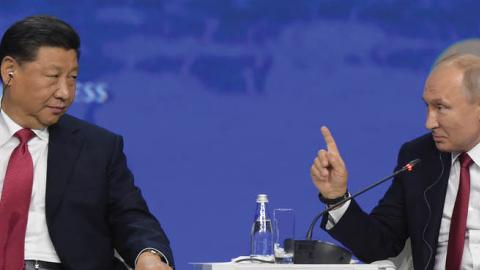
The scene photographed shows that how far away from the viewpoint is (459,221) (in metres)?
2.99

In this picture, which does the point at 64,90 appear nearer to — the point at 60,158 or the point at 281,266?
the point at 60,158

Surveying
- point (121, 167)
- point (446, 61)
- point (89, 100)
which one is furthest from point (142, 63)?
point (446, 61)

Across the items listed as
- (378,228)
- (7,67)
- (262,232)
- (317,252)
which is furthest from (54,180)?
(378,228)

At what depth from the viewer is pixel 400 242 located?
3.16 metres

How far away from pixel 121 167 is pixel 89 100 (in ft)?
3.42

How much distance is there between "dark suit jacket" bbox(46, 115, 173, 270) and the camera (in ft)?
9.21

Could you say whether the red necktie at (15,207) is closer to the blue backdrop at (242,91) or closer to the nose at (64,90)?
the nose at (64,90)

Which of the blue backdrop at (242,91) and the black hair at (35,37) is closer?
the black hair at (35,37)

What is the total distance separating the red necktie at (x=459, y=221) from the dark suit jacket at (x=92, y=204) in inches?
34.5

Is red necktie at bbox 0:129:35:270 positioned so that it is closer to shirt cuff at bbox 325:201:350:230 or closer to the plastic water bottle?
the plastic water bottle

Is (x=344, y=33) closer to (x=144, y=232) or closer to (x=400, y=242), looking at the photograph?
(x=400, y=242)

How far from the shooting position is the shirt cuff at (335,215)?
299 cm

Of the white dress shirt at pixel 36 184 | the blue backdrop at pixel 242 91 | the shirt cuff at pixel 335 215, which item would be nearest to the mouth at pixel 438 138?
the shirt cuff at pixel 335 215

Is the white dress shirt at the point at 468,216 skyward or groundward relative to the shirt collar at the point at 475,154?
groundward
